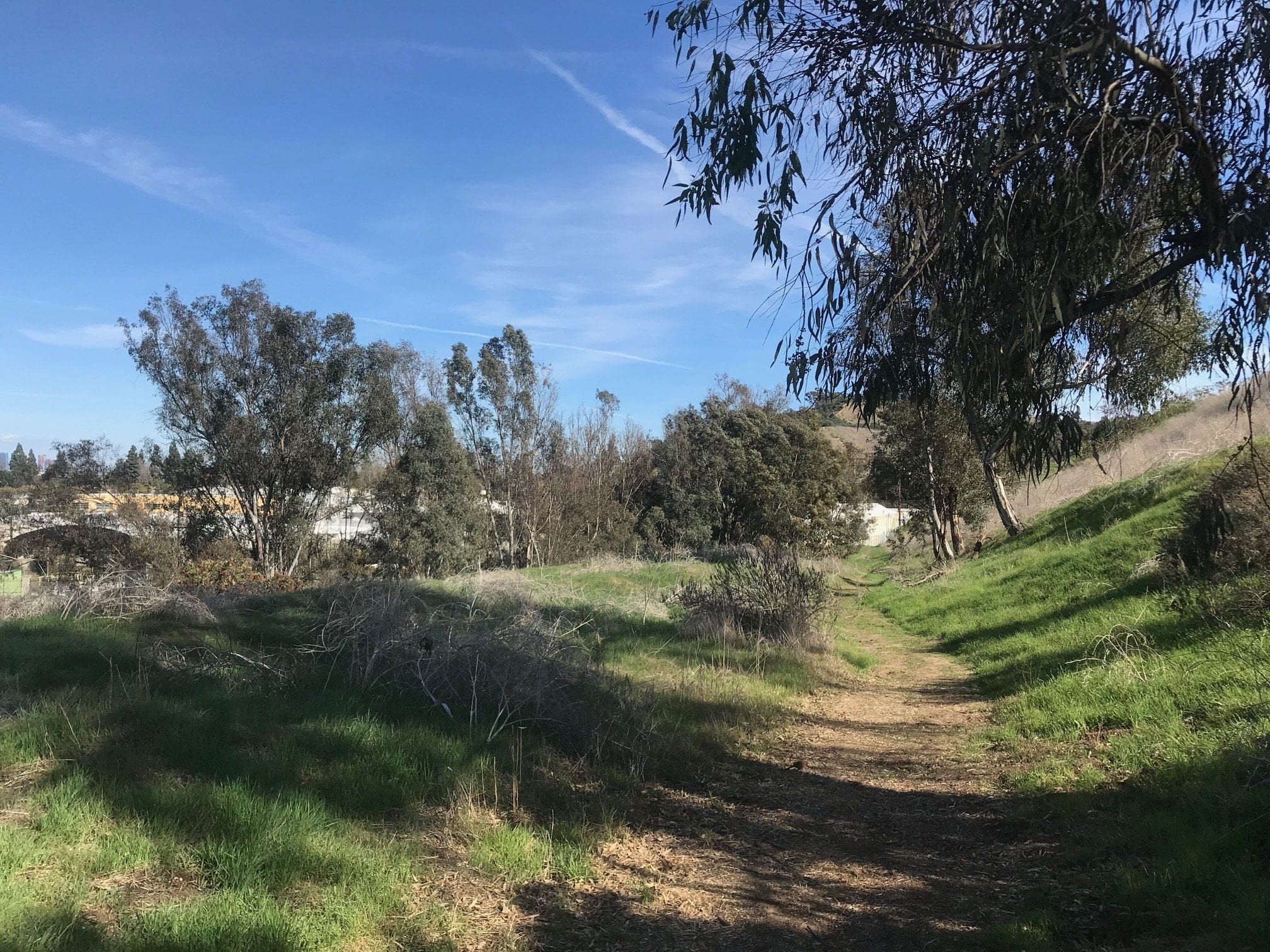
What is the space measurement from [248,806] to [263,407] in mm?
39284

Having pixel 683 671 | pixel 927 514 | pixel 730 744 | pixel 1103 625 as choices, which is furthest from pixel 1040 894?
pixel 927 514

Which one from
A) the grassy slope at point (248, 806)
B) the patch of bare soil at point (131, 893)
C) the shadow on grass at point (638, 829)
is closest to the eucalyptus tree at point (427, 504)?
the grassy slope at point (248, 806)

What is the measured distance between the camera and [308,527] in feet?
135

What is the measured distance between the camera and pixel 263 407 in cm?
4022

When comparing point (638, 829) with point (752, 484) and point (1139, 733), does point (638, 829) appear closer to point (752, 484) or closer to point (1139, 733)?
point (1139, 733)

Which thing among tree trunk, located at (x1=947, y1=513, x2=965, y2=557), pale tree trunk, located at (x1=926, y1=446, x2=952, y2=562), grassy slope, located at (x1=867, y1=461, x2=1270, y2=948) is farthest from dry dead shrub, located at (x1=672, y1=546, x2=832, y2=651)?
tree trunk, located at (x1=947, y1=513, x2=965, y2=557)

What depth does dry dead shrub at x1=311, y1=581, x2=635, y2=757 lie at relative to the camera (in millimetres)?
7113

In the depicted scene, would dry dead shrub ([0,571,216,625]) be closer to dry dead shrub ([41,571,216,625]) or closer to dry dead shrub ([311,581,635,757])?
dry dead shrub ([41,571,216,625])

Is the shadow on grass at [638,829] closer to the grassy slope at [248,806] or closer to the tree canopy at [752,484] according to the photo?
the grassy slope at [248,806]

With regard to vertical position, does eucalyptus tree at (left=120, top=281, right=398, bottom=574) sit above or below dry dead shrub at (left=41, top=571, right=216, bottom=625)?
above

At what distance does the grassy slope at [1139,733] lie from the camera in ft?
13.6

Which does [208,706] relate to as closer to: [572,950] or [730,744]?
[572,950]

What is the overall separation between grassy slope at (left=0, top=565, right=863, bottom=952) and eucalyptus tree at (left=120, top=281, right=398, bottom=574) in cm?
3387

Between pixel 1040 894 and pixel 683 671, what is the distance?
5625 millimetres
